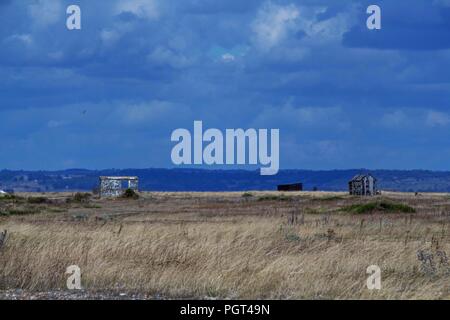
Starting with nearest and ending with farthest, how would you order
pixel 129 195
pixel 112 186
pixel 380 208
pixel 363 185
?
pixel 380 208, pixel 129 195, pixel 363 185, pixel 112 186

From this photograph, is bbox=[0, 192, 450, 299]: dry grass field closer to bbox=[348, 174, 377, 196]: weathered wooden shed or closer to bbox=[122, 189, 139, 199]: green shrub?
bbox=[122, 189, 139, 199]: green shrub

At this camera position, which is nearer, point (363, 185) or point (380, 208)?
point (380, 208)

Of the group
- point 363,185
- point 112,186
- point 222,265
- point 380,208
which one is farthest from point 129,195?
point 222,265

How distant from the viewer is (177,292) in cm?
1500

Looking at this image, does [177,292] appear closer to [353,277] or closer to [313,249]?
[353,277]

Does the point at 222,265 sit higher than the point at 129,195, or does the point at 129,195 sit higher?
the point at 129,195

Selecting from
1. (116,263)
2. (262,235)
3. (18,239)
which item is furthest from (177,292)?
(262,235)

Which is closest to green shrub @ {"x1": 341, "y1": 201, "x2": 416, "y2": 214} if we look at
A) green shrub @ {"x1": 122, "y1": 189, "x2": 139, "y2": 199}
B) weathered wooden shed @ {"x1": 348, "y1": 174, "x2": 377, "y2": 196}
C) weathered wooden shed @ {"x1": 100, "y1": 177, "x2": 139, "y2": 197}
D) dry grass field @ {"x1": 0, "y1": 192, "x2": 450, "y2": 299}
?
dry grass field @ {"x1": 0, "y1": 192, "x2": 450, "y2": 299}

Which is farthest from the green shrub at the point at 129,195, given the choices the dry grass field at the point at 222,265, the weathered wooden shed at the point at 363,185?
the dry grass field at the point at 222,265

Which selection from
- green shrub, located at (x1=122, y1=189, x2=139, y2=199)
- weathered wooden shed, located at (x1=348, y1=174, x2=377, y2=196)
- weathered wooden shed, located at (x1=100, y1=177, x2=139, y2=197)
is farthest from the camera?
weathered wooden shed, located at (x1=100, y1=177, x2=139, y2=197)

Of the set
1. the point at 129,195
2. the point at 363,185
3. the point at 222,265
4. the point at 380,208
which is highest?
the point at 363,185

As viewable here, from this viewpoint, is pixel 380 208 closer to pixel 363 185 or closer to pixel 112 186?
pixel 363 185

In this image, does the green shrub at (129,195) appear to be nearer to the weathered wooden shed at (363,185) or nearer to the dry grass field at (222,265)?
the weathered wooden shed at (363,185)
